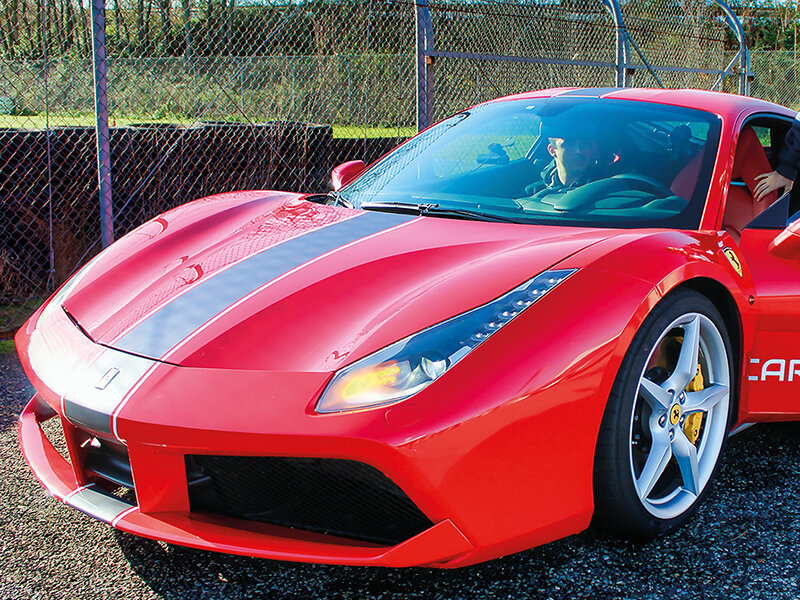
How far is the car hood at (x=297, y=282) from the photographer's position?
1929 mm

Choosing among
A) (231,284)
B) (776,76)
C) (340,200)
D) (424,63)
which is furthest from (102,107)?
(776,76)

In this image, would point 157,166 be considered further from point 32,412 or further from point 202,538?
point 202,538

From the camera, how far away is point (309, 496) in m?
1.79

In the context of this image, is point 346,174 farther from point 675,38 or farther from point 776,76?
point 776,76

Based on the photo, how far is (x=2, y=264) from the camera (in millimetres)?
4590

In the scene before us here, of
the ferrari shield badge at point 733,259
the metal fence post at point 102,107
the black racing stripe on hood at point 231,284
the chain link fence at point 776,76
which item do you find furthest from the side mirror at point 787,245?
the chain link fence at point 776,76

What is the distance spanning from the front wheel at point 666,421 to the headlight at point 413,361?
1.22 ft

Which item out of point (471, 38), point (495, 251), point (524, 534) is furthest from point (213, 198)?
point (471, 38)

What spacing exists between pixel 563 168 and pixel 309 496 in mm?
1581

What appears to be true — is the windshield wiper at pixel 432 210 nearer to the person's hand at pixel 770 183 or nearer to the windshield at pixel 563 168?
the windshield at pixel 563 168

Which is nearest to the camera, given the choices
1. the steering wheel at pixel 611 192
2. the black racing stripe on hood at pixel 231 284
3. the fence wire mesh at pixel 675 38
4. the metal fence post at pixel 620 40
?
the black racing stripe on hood at pixel 231 284

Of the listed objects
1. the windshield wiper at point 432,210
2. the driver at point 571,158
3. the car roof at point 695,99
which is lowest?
the windshield wiper at point 432,210

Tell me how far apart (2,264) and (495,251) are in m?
3.47

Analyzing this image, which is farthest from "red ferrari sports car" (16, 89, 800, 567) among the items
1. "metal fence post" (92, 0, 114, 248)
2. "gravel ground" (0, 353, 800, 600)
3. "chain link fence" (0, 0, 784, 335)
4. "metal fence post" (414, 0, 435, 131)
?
"metal fence post" (414, 0, 435, 131)
